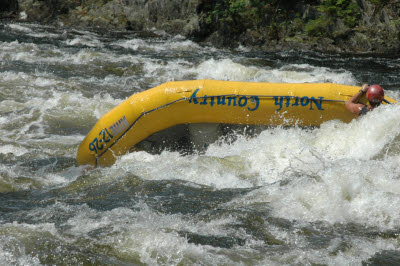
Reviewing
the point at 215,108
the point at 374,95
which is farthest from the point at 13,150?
the point at 374,95

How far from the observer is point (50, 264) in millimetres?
3504

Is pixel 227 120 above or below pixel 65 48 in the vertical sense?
above

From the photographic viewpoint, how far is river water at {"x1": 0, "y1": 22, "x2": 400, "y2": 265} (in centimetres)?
373

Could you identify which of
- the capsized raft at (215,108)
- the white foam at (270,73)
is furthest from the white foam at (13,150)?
the white foam at (270,73)

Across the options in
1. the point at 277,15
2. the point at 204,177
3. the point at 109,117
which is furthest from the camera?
the point at 277,15

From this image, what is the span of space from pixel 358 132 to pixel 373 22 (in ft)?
38.5

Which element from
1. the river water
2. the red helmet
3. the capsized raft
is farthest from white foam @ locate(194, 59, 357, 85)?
the red helmet

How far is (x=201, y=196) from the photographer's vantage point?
4867 millimetres

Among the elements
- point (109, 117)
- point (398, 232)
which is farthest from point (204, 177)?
point (398, 232)

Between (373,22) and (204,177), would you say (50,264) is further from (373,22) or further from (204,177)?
(373,22)

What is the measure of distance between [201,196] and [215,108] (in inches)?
59.1

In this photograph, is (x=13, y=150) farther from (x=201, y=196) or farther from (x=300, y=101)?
(x=300, y=101)

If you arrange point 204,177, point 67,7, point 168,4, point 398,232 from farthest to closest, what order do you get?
point 67,7
point 168,4
point 204,177
point 398,232

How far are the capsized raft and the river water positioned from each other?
0.19 m
